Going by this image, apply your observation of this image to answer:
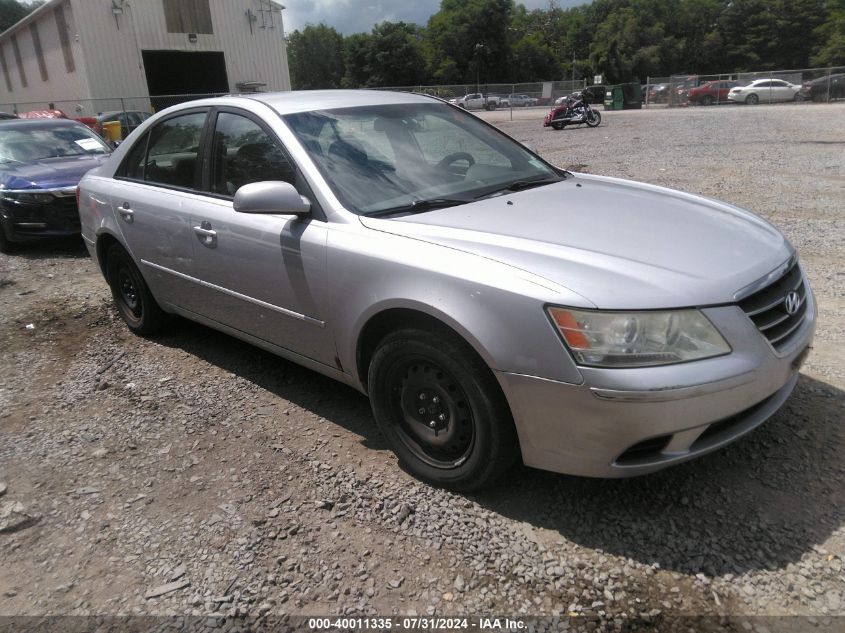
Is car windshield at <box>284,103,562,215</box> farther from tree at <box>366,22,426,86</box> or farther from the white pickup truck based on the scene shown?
tree at <box>366,22,426,86</box>

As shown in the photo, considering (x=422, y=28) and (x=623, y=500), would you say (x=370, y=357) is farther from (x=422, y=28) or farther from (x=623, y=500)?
(x=422, y=28)

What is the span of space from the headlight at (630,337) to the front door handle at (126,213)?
334cm

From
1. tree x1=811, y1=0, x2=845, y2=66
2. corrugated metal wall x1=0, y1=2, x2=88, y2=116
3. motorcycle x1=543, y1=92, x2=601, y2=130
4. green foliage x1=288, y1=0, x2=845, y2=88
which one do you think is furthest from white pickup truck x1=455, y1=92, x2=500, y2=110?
tree x1=811, y1=0, x2=845, y2=66

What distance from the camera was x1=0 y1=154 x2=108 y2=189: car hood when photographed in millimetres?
7961

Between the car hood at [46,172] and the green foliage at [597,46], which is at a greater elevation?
the green foliage at [597,46]

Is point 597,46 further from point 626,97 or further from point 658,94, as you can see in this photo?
point 626,97

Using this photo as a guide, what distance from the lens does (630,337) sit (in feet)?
7.41

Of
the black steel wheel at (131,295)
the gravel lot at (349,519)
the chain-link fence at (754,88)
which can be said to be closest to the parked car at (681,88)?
the chain-link fence at (754,88)

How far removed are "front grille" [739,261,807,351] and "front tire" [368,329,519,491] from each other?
3.34 ft

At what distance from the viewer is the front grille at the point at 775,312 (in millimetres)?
2441

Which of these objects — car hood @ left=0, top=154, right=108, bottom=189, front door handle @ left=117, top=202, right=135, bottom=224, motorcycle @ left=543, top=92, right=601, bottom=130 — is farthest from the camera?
motorcycle @ left=543, top=92, right=601, bottom=130

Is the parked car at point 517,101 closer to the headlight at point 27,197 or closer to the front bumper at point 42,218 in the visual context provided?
the front bumper at point 42,218

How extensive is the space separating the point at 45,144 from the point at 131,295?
562cm

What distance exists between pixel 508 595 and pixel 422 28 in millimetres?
111658
